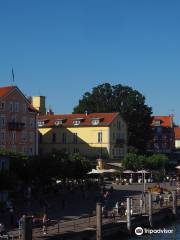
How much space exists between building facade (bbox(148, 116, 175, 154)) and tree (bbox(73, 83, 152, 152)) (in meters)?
21.0

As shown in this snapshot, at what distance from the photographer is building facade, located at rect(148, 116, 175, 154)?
13212 centimetres

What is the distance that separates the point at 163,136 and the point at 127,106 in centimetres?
2710

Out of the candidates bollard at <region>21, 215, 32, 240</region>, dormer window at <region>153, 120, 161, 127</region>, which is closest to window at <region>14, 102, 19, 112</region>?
dormer window at <region>153, 120, 161, 127</region>

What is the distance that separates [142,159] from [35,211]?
45592 mm

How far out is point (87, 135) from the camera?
339 ft

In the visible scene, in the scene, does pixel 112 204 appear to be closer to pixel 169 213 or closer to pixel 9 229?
A: pixel 169 213

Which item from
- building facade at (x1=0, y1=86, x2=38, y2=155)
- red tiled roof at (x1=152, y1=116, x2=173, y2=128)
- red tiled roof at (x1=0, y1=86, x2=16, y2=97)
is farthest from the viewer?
red tiled roof at (x1=152, y1=116, x2=173, y2=128)

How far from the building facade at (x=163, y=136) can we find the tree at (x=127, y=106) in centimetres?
2095

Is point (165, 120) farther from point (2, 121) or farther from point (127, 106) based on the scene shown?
point (2, 121)

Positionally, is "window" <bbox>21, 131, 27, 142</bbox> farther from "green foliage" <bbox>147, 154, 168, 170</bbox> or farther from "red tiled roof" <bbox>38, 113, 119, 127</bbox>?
"green foliage" <bbox>147, 154, 168, 170</bbox>

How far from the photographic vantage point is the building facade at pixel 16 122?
85562 mm

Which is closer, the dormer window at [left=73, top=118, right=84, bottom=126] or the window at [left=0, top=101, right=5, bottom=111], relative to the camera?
the window at [left=0, top=101, right=5, bottom=111]

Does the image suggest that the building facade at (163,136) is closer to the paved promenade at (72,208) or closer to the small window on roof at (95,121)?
the small window on roof at (95,121)

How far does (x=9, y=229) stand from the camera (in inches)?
1495
